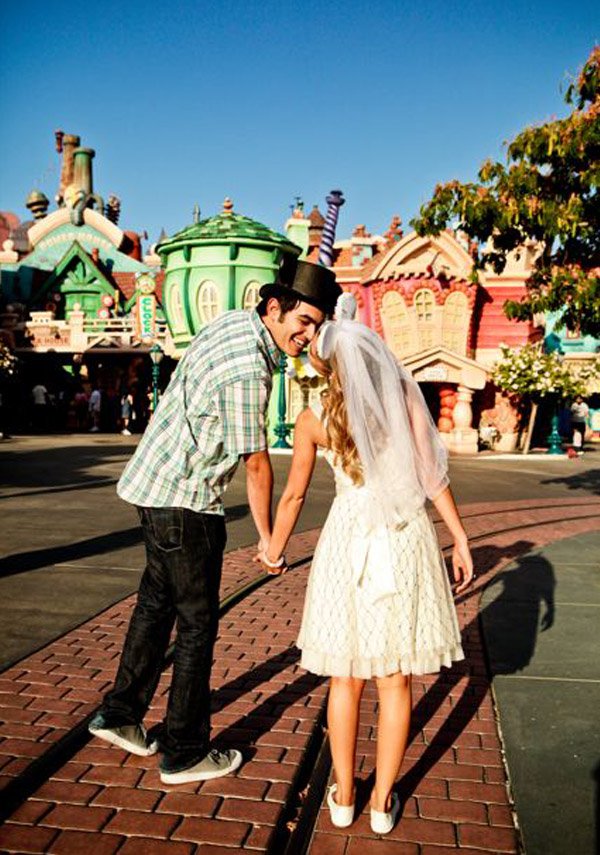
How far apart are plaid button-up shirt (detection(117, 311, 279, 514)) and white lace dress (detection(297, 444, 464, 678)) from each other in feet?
1.22

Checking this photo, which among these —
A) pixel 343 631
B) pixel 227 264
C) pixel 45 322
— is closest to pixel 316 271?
pixel 343 631

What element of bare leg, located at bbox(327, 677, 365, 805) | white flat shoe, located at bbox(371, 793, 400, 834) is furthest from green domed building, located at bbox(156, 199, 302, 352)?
white flat shoe, located at bbox(371, 793, 400, 834)

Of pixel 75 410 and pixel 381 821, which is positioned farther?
pixel 75 410

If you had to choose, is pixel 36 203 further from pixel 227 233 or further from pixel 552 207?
pixel 552 207

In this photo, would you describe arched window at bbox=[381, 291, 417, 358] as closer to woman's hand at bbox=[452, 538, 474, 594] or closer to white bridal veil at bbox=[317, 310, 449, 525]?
woman's hand at bbox=[452, 538, 474, 594]

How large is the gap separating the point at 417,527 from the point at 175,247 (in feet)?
69.5

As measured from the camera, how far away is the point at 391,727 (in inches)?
103

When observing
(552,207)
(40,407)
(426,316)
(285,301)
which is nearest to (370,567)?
(285,301)

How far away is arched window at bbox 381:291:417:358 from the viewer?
24.8 meters

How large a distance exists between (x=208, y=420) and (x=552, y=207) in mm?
5444


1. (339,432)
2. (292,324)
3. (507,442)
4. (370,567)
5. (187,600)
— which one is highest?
(292,324)

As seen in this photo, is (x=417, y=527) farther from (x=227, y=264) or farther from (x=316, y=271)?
(x=227, y=264)

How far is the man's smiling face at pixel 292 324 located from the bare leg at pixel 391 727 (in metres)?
1.26

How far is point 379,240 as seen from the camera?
1107 inches
